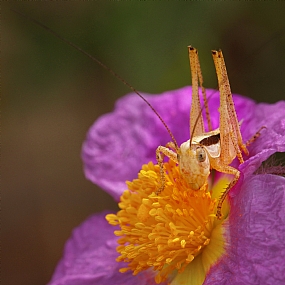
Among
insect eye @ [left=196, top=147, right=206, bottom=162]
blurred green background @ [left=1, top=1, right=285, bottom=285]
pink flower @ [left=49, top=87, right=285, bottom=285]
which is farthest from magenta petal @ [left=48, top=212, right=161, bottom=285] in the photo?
blurred green background @ [left=1, top=1, right=285, bottom=285]

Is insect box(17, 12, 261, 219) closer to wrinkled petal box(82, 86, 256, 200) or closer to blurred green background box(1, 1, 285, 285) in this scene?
wrinkled petal box(82, 86, 256, 200)

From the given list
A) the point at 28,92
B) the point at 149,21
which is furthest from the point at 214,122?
the point at 28,92

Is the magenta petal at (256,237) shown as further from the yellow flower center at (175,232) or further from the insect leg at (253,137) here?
the insect leg at (253,137)


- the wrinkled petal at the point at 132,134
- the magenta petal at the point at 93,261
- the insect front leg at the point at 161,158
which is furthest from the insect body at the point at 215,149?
the magenta petal at the point at 93,261

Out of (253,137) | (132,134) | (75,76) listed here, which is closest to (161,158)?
(253,137)

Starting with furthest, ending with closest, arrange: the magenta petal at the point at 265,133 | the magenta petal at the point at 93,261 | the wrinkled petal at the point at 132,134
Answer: the wrinkled petal at the point at 132,134 → the magenta petal at the point at 93,261 → the magenta petal at the point at 265,133

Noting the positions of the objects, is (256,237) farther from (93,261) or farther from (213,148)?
(93,261)

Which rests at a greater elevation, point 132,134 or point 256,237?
point 132,134
